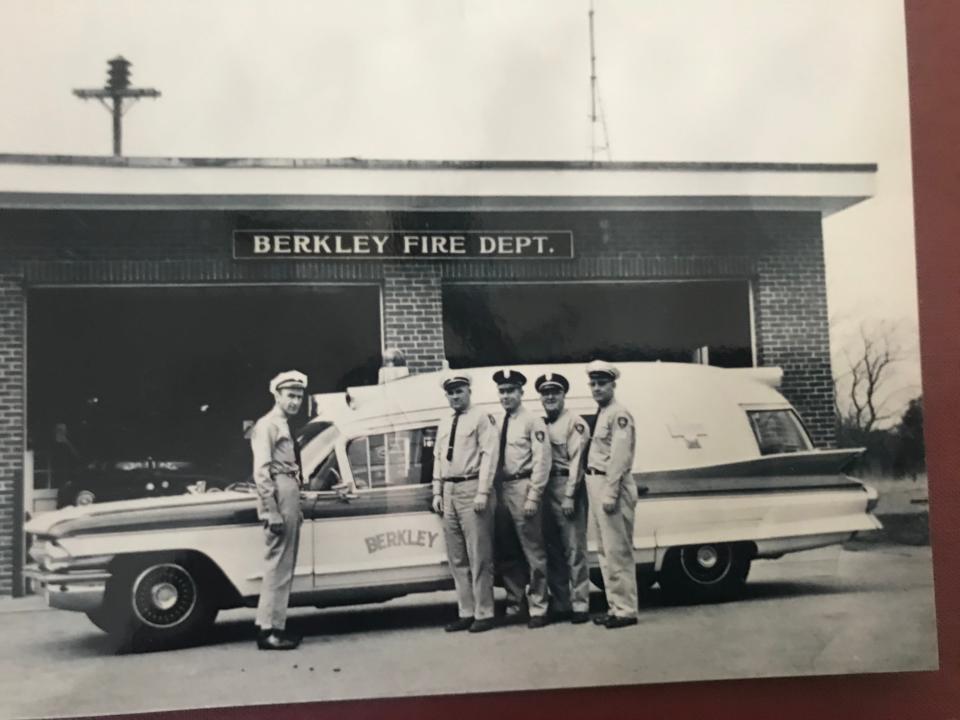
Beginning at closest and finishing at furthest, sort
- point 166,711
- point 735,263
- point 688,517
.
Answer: point 166,711
point 688,517
point 735,263

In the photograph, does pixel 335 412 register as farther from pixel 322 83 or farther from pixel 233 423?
pixel 322 83

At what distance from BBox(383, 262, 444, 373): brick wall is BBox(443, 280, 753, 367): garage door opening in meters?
0.07

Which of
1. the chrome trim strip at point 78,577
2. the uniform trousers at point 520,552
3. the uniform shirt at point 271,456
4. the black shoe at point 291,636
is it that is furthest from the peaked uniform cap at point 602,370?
the chrome trim strip at point 78,577

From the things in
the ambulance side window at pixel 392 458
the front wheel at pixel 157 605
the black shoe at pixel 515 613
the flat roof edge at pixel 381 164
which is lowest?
the black shoe at pixel 515 613

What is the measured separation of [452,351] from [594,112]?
1.68 m

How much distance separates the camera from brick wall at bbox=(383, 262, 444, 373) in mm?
5199

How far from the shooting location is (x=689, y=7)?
17.9 ft

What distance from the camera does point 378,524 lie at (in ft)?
16.2

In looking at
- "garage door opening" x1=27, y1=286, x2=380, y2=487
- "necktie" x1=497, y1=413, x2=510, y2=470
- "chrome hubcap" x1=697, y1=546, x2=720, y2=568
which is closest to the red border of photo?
"chrome hubcap" x1=697, y1=546, x2=720, y2=568

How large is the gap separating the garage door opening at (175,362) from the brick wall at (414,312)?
0.40 feet

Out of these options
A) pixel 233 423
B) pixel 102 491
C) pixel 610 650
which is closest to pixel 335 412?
pixel 233 423

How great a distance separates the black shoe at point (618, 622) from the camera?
16.6ft

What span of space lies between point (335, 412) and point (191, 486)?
0.87m

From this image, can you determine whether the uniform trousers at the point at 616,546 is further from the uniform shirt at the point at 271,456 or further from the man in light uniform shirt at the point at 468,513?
the uniform shirt at the point at 271,456
